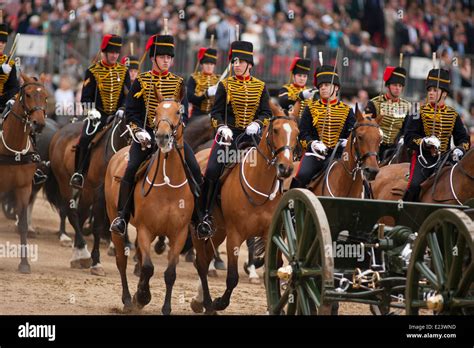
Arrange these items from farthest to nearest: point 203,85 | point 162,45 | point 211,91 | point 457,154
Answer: point 203,85
point 211,91
point 457,154
point 162,45

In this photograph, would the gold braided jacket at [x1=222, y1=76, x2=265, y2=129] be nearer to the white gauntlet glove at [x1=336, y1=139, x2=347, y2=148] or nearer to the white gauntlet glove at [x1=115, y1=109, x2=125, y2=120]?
the white gauntlet glove at [x1=336, y1=139, x2=347, y2=148]

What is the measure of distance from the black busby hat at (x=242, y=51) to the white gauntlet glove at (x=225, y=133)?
106cm

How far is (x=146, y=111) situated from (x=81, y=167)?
340 centimetres

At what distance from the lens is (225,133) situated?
443 inches

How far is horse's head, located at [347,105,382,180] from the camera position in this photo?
1108 centimetres

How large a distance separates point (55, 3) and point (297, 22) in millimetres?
5338

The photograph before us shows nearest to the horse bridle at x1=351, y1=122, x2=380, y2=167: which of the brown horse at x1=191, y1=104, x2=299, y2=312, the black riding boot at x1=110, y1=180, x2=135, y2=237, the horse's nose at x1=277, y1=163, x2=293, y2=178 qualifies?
the brown horse at x1=191, y1=104, x2=299, y2=312

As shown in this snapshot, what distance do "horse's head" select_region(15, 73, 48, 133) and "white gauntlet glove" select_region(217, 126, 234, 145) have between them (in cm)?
262

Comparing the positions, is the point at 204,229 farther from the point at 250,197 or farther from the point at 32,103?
the point at 32,103

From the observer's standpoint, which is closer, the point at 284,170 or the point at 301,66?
the point at 284,170

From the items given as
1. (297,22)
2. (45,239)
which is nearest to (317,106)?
(45,239)

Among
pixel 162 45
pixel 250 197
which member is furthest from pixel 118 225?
pixel 162 45

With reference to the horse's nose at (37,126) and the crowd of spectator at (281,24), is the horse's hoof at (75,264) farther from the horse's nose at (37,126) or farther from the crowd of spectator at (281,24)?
the crowd of spectator at (281,24)

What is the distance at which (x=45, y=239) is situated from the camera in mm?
16438
